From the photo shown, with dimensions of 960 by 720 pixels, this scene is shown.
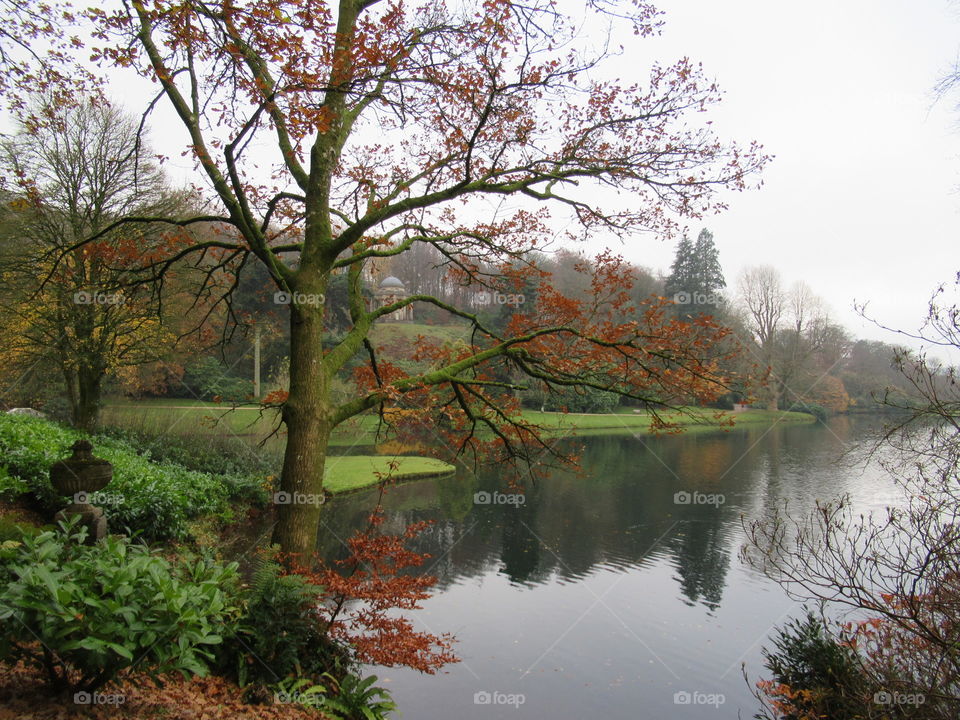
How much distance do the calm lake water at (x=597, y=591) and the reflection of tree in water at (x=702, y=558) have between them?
1.5 inches

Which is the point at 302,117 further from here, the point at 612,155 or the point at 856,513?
the point at 856,513

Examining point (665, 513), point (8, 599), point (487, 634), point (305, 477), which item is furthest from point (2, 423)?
point (665, 513)

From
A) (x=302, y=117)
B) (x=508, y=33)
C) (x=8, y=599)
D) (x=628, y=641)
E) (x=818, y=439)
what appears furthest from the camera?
(x=818, y=439)

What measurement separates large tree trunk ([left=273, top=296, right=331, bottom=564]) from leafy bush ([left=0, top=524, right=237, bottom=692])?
145cm

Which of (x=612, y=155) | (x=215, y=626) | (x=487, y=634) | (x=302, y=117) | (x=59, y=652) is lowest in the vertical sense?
(x=487, y=634)

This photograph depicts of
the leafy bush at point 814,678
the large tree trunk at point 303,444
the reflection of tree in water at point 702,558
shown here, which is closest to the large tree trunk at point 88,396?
the large tree trunk at point 303,444

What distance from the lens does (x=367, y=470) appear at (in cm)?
1769

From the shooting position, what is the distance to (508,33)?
5.00m

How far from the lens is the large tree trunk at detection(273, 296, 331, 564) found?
17.1ft

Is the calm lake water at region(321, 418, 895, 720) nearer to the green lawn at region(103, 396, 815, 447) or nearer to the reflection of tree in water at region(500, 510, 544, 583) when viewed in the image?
the reflection of tree in water at region(500, 510, 544, 583)

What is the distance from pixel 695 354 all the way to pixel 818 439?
27.1 meters

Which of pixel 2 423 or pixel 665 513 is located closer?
pixel 2 423

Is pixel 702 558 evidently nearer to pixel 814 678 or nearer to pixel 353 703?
pixel 814 678

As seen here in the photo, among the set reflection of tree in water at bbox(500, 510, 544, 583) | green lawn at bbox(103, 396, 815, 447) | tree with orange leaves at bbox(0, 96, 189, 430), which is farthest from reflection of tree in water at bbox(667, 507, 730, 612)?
tree with orange leaves at bbox(0, 96, 189, 430)
